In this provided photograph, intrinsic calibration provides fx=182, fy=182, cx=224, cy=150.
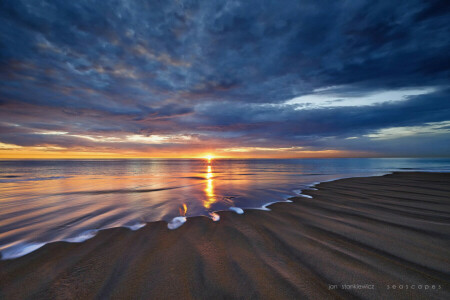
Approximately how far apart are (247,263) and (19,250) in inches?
195

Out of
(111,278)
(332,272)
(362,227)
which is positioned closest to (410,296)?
(332,272)

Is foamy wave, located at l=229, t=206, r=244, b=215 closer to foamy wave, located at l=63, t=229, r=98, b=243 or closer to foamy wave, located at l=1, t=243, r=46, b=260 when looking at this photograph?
foamy wave, located at l=63, t=229, r=98, b=243

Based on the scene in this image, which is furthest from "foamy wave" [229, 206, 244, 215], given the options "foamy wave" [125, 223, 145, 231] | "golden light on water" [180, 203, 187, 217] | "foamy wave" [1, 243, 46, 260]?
"foamy wave" [1, 243, 46, 260]

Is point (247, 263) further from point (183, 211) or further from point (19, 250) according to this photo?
point (19, 250)

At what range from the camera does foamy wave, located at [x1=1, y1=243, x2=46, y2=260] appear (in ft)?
12.3

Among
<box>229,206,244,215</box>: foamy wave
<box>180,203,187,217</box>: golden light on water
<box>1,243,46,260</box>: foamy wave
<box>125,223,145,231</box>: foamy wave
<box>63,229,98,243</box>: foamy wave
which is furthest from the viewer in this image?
<box>229,206,244,215</box>: foamy wave

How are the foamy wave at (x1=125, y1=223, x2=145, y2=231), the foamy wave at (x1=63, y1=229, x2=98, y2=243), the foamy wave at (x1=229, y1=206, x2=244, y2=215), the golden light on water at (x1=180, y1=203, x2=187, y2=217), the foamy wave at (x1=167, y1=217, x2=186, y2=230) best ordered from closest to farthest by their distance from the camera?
the foamy wave at (x1=63, y1=229, x2=98, y2=243)
the foamy wave at (x1=125, y1=223, x2=145, y2=231)
the foamy wave at (x1=167, y1=217, x2=186, y2=230)
the golden light on water at (x1=180, y1=203, x2=187, y2=217)
the foamy wave at (x1=229, y1=206, x2=244, y2=215)

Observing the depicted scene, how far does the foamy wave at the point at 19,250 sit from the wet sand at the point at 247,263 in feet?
0.92

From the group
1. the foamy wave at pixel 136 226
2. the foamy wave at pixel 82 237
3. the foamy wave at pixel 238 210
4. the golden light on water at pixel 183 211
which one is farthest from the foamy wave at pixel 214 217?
the foamy wave at pixel 82 237

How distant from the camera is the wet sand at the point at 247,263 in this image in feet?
8.56

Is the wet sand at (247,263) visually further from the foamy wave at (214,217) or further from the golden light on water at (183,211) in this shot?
the golden light on water at (183,211)

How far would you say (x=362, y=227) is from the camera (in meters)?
4.97

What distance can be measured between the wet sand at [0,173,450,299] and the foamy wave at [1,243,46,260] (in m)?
0.28

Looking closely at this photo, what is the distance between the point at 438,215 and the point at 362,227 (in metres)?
3.40
